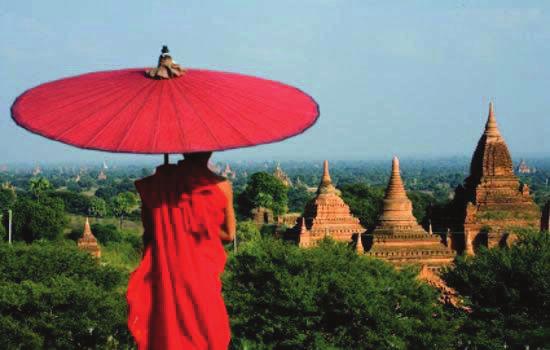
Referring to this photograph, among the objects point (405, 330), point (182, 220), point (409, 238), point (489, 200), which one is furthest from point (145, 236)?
point (489, 200)

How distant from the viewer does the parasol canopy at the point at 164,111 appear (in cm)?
310

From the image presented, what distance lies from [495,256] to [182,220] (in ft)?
51.5

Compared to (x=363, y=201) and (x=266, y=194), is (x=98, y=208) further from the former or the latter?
(x=363, y=201)

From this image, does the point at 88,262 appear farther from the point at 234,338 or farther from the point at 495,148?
the point at 495,148

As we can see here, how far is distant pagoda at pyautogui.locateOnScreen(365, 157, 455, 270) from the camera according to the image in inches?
952

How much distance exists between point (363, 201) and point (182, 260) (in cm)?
5241

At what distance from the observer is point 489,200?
3297 cm

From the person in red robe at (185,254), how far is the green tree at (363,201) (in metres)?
44.5

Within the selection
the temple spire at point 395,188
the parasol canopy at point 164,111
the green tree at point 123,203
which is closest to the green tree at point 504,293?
the temple spire at point 395,188

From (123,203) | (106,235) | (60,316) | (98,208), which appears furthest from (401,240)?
(98,208)

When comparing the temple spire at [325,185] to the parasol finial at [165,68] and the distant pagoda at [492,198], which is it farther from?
the parasol finial at [165,68]

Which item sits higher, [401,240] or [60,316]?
[401,240]

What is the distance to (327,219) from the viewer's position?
3131 centimetres

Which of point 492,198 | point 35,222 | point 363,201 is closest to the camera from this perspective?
point 492,198
